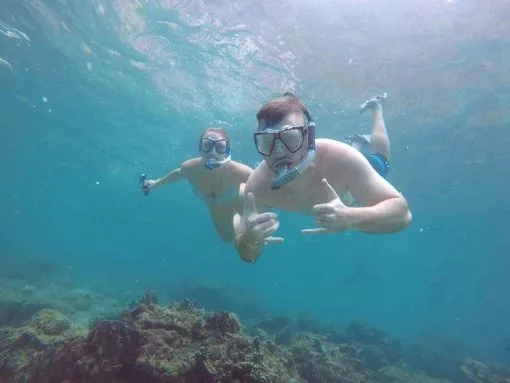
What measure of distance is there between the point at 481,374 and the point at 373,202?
1587 centimetres

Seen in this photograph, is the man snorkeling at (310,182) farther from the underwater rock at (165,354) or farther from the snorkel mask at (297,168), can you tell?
the underwater rock at (165,354)

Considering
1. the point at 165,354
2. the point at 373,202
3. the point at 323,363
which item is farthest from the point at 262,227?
the point at 323,363

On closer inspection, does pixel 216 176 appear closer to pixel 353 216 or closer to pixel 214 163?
pixel 214 163

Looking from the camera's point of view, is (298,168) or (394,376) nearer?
(298,168)

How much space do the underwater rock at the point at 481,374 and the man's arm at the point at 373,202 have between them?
49.5 ft

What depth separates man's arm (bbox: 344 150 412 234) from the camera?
3.47m

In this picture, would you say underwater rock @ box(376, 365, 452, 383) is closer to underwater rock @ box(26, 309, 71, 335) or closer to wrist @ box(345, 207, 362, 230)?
underwater rock @ box(26, 309, 71, 335)

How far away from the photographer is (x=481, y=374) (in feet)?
49.5

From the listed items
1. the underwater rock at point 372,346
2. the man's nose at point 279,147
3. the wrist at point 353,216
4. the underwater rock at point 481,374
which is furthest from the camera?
the underwater rock at point 372,346

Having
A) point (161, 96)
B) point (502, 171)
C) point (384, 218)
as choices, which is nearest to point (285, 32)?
point (161, 96)

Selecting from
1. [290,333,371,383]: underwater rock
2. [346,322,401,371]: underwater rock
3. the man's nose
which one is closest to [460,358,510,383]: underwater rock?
[346,322,401,371]: underwater rock

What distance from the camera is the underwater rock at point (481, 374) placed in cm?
1467

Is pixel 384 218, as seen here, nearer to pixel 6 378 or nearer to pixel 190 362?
pixel 190 362

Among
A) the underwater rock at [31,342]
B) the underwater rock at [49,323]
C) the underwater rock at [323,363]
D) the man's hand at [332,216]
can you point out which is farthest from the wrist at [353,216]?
the underwater rock at [323,363]
